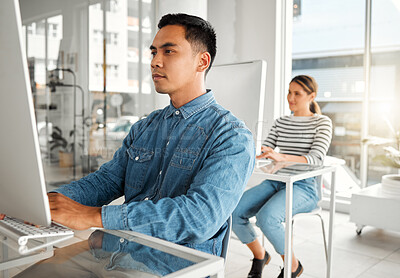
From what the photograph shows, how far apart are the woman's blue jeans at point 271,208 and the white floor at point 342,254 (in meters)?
0.35

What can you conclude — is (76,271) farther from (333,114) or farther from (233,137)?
(333,114)

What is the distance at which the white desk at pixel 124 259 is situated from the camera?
671 mm

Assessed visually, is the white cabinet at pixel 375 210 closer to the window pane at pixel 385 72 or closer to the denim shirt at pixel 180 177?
the window pane at pixel 385 72

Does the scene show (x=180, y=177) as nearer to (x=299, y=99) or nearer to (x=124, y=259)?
(x=124, y=259)

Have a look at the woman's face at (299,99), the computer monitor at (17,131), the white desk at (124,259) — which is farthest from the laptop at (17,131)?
the woman's face at (299,99)

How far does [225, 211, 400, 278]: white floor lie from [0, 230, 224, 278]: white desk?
1.62 metres

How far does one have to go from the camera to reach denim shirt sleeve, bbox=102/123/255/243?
881mm

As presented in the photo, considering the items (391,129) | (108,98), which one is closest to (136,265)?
(108,98)

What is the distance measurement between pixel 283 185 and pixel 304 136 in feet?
1.27

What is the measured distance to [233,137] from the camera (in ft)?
3.49

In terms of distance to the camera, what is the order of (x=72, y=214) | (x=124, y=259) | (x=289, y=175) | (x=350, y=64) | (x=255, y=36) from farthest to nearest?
(x=255, y=36), (x=350, y=64), (x=289, y=175), (x=72, y=214), (x=124, y=259)

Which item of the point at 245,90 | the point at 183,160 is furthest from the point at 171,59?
the point at 245,90

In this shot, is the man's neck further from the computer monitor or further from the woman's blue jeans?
the woman's blue jeans

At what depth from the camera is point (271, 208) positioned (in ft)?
6.63
